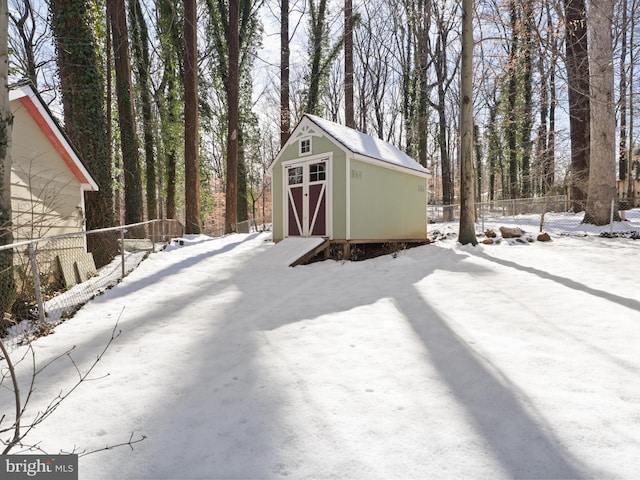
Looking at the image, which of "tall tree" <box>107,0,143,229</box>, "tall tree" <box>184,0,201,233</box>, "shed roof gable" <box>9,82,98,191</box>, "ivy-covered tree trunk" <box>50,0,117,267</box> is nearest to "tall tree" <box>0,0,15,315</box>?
"shed roof gable" <box>9,82,98,191</box>

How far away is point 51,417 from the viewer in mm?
A: 2086

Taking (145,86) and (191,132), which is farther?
(145,86)

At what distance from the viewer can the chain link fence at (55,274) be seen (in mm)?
3965

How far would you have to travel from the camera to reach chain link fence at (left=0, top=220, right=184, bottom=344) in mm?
3965

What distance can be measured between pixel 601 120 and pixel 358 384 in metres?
11.8

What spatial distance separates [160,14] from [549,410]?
68.2 ft

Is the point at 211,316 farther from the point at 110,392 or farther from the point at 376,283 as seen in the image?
the point at 376,283

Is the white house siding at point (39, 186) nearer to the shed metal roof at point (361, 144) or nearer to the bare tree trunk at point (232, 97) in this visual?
the shed metal roof at point (361, 144)

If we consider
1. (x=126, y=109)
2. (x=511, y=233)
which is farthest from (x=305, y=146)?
(x=126, y=109)

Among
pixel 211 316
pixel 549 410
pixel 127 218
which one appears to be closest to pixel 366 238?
pixel 211 316

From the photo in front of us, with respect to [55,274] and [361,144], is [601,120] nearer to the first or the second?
[361,144]

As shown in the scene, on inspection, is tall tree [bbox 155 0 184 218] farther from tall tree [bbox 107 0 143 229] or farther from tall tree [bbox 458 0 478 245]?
tall tree [bbox 458 0 478 245]

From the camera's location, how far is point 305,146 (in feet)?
32.6

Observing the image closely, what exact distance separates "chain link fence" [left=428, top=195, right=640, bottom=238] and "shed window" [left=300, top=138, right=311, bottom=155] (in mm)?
6401
